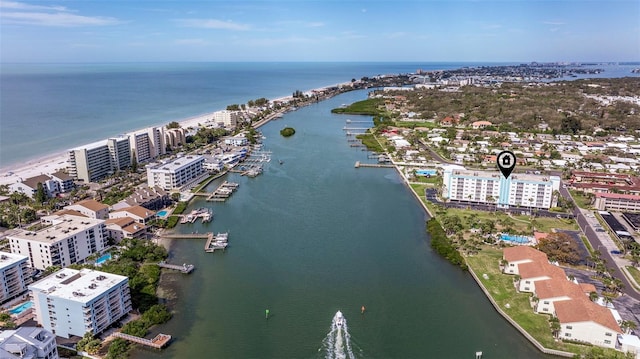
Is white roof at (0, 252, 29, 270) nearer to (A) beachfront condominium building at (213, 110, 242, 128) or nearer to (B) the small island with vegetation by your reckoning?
(B) the small island with vegetation

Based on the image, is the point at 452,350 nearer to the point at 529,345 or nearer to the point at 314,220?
the point at 529,345

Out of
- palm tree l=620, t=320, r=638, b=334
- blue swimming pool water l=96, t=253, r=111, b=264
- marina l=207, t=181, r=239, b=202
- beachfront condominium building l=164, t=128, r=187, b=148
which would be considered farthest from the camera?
beachfront condominium building l=164, t=128, r=187, b=148

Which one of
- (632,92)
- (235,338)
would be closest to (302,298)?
(235,338)

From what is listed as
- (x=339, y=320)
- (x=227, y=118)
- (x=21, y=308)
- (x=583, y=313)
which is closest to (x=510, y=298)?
(x=583, y=313)

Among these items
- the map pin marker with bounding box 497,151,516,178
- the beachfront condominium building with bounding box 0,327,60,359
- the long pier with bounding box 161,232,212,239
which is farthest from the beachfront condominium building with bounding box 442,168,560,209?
the beachfront condominium building with bounding box 0,327,60,359

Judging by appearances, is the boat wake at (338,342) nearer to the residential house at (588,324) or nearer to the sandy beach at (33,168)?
the residential house at (588,324)
